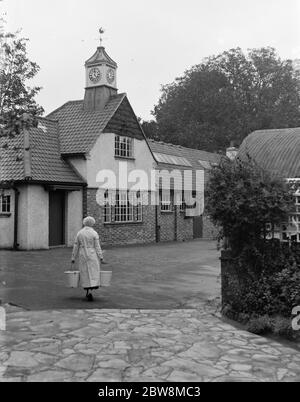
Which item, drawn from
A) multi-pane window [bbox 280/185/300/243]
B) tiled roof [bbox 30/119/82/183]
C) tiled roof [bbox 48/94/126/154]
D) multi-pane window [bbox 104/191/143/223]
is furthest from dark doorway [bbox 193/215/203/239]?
multi-pane window [bbox 280/185/300/243]

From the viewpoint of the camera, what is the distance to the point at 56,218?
68.9ft

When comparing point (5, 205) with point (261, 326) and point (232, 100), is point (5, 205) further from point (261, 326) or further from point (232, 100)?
point (232, 100)

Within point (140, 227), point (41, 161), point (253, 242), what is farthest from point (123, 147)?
point (253, 242)

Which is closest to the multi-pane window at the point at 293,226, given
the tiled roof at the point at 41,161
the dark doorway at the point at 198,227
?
the tiled roof at the point at 41,161

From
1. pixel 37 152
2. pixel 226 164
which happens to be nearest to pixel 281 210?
pixel 226 164

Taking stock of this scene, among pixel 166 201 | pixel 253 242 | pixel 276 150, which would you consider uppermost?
pixel 276 150

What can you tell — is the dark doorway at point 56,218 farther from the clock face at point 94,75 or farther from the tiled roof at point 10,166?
the clock face at point 94,75

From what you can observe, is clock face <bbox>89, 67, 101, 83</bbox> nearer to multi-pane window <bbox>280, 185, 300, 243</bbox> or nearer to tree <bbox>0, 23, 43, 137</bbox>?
tree <bbox>0, 23, 43, 137</bbox>

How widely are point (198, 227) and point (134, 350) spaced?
2468cm

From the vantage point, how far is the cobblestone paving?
5344 mm

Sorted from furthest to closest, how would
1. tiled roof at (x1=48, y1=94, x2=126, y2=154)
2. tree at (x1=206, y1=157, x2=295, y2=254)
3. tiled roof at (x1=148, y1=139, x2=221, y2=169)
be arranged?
1. tiled roof at (x1=148, y1=139, x2=221, y2=169)
2. tiled roof at (x1=48, y1=94, x2=126, y2=154)
3. tree at (x1=206, y1=157, x2=295, y2=254)

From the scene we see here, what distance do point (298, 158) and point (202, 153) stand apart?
26.9 m

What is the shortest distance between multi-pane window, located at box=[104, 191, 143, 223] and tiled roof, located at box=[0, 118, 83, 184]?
2245 millimetres

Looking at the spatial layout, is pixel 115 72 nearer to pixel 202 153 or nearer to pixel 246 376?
pixel 202 153
